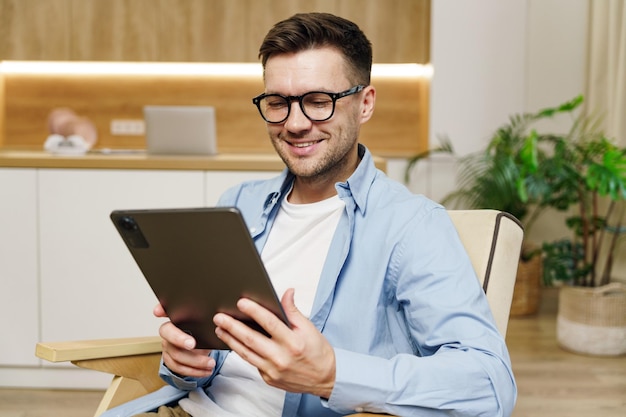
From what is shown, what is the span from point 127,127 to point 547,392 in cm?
360

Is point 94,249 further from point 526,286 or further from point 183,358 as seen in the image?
point 526,286

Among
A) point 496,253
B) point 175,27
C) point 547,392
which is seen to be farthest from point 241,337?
point 175,27

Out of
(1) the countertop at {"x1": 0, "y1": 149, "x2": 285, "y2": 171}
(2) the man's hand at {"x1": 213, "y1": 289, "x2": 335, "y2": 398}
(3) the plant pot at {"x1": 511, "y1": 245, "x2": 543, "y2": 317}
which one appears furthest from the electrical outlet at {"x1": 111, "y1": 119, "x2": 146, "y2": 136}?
(2) the man's hand at {"x1": 213, "y1": 289, "x2": 335, "y2": 398}

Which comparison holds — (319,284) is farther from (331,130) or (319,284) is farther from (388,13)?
(388,13)

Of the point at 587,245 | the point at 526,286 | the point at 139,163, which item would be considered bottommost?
the point at 526,286

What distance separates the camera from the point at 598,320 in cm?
387

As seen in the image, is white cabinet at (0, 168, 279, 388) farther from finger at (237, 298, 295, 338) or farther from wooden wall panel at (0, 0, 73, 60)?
wooden wall panel at (0, 0, 73, 60)

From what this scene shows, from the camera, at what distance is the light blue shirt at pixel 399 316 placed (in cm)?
125

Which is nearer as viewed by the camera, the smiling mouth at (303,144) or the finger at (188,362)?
the finger at (188,362)

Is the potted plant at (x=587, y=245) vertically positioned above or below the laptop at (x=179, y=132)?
below

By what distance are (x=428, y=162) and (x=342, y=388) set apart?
4.10 metres

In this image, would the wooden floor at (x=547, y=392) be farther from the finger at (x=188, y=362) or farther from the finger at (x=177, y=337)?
the finger at (x=177, y=337)

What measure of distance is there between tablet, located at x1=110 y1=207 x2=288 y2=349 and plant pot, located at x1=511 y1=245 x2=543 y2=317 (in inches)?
146

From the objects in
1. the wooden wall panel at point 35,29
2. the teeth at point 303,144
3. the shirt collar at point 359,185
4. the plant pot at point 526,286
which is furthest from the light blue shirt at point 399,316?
the wooden wall panel at point 35,29
